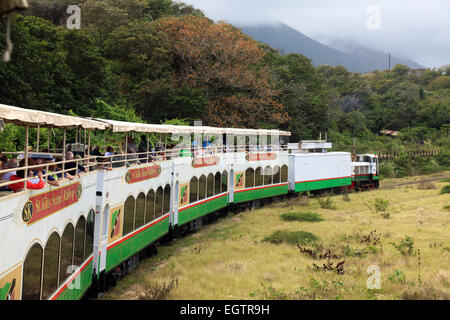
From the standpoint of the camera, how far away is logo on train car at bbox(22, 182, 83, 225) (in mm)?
5750

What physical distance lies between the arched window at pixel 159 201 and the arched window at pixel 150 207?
0.91ft

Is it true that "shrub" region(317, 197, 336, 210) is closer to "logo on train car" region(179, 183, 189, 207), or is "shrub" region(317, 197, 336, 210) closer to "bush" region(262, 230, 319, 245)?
"bush" region(262, 230, 319, 245)

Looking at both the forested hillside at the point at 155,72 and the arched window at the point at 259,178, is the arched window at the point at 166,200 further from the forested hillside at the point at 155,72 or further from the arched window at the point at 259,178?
the forested hillside at the point at 155,72

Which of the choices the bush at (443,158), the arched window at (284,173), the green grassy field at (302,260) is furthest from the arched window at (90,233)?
the bush at (443,158)

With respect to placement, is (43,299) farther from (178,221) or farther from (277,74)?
(277,74)

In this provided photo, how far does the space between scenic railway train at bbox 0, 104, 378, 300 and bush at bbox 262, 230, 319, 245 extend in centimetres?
331

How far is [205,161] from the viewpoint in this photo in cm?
1759

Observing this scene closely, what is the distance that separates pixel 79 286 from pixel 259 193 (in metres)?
15.6

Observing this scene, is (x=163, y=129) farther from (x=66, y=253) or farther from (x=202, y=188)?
(x=66, y=253)

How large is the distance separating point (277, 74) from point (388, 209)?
28.3 metres

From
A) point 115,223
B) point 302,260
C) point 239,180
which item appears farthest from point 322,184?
point 115,223

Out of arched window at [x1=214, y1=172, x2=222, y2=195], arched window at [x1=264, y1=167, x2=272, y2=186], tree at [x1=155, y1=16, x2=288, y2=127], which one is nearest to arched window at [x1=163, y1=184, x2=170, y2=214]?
arched window at [x1=214, y1=172, x2=222, y2=195]

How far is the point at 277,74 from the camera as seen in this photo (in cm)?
4734

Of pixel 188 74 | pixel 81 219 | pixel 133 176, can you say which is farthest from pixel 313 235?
pixel 188 74
